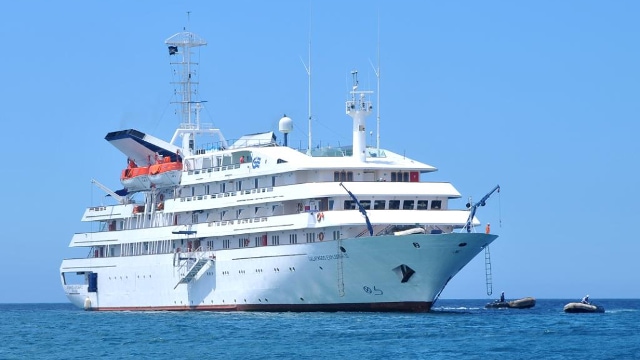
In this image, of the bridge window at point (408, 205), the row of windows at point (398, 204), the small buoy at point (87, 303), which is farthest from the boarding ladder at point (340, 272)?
the small buoy at point (87, 303)

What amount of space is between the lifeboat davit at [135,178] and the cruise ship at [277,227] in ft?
0.29

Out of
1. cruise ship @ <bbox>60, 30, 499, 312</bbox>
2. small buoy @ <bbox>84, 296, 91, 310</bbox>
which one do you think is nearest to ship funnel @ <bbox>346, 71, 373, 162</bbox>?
cruise ship @ <bbox>60, 30, 499, 312</bbox>

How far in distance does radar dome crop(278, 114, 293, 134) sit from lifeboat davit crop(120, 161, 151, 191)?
1059 centimetres

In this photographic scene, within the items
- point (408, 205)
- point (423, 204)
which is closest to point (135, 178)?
point (408, 205)

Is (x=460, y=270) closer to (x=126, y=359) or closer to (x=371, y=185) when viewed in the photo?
(x=371, y=185)

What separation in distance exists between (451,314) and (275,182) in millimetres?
11379

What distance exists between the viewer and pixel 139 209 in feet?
268

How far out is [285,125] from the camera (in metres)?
73.7

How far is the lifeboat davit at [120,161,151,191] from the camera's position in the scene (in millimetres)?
80500

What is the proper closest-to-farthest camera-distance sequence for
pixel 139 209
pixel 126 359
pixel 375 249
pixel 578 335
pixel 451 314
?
pixel 126 359 < pixel 578 335 < pixel 375 249 < pixel 451 314 < pixel 139 209

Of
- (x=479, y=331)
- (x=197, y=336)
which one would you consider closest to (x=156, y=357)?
(x=197, y=336)

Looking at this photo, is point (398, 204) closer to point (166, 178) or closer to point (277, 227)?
point (277, 227)

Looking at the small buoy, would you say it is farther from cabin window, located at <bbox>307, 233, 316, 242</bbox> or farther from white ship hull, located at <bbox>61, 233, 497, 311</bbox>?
cabin window, located at <bbox>307, 233, 316, 242</bbox>

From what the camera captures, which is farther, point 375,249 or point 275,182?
point 275,182
